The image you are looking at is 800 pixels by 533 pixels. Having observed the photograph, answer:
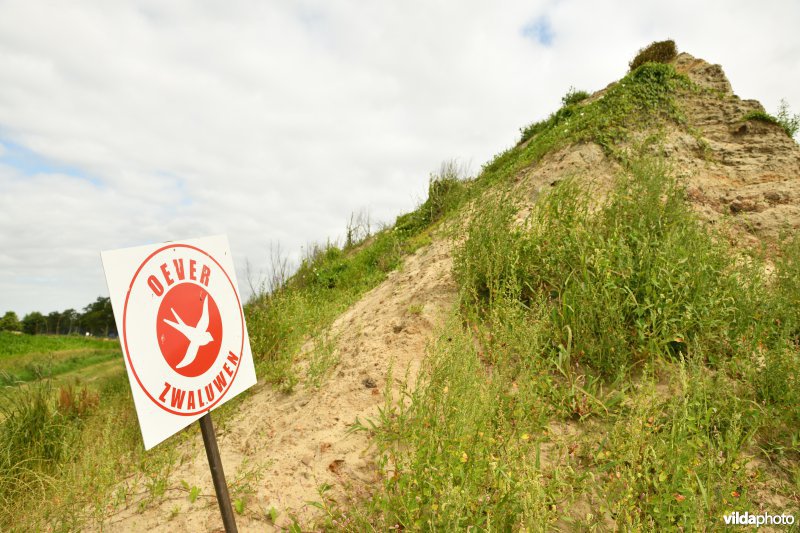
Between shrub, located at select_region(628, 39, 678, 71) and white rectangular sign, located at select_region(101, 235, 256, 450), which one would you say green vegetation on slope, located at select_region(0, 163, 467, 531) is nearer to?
white rectangular sign, located at select_region(101, 235, 256, 450)

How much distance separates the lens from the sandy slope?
9.25 ft

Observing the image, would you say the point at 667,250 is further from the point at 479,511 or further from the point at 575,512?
the point at 479,511

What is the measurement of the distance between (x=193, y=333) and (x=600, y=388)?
2.79 metres

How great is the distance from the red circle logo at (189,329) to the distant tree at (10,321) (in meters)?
62.9

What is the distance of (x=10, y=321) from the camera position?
5062 cm

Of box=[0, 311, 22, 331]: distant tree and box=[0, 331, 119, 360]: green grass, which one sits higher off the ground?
box=[0, 311, 22, 331]: distant tree

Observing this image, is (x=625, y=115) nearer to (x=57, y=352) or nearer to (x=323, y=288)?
(x=323, y=288)

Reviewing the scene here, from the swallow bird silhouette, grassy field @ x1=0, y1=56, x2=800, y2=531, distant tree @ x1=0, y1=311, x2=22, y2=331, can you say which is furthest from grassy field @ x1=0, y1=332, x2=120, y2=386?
distant tree @ x1=0, y1=311, x2=22, y2=331

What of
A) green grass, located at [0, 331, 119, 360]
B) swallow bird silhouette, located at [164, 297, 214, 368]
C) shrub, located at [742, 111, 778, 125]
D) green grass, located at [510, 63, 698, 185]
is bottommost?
swallow bird silhouette, located at [164, 297, 214, 368]

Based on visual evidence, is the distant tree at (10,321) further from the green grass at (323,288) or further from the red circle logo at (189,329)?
the red circle logo at (189,329)

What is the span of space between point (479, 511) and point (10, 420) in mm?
4491

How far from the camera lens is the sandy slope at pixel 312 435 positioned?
2818mm

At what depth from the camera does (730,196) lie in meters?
6.18

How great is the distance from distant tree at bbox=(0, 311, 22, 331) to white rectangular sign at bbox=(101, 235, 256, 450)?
62.8m
